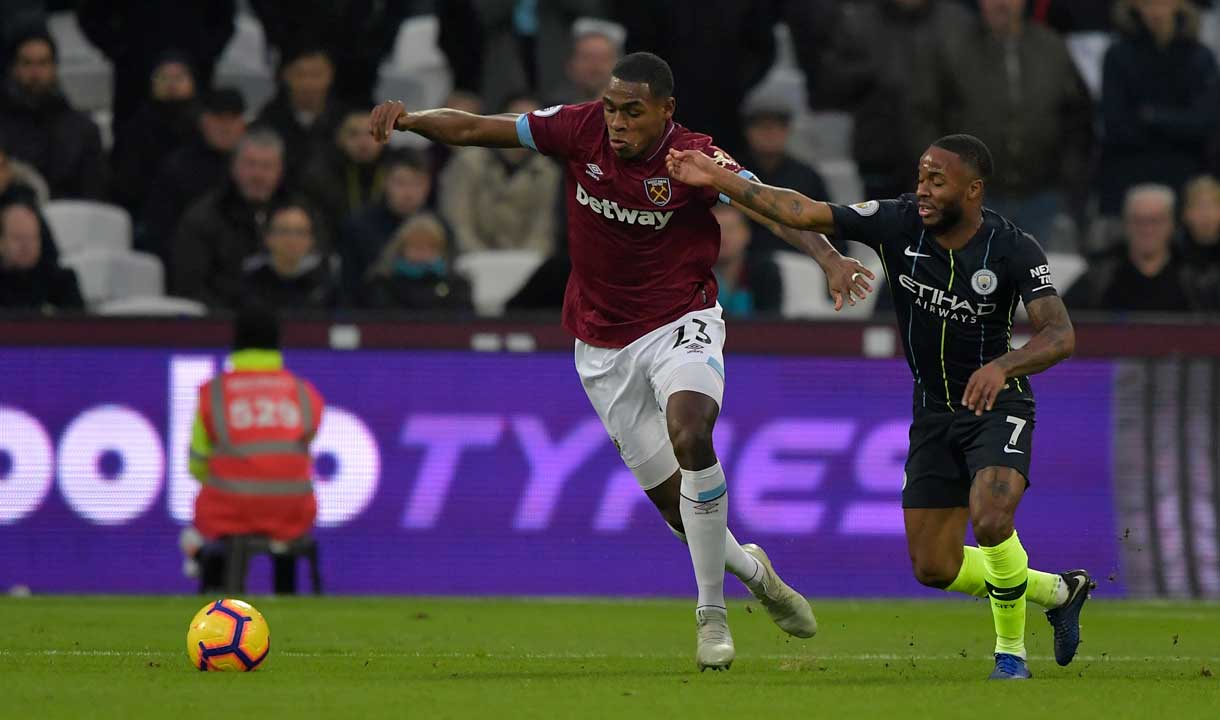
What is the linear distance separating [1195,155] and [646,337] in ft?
27.4

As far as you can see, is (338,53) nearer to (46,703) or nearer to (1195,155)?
(1195,155)

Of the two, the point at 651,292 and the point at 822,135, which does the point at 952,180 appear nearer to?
the point at 651,292

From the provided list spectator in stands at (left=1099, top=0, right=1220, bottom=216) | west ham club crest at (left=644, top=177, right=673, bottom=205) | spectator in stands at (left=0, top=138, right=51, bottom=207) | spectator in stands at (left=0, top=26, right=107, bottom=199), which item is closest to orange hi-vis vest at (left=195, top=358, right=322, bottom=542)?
spectator in stands at (left=0, top=138, right=51, bottom=207)

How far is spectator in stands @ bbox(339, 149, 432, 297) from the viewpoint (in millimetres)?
14742

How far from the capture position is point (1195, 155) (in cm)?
1599

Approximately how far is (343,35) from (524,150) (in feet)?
7.05

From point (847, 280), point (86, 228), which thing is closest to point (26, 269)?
point (86, 228)

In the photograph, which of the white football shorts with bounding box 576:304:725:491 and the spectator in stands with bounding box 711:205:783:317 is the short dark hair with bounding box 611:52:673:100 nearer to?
the white football shorts with bounding box 576:304:725:491

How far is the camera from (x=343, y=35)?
16.9 m

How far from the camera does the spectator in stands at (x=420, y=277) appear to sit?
14156mm

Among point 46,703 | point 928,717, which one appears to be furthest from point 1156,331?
point 46,703

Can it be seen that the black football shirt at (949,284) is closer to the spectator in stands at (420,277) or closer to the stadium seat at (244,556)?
the stadium seat at (244,556)

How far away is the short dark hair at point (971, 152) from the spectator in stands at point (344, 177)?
26.0 feet

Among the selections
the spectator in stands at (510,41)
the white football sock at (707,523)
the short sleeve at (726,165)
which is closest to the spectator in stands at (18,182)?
the spectator in stands at (510,41)
